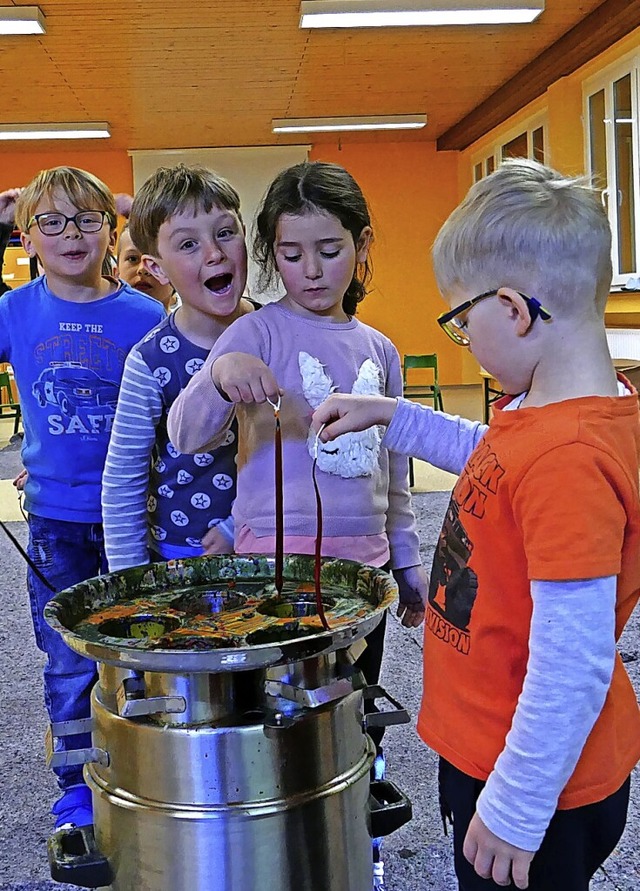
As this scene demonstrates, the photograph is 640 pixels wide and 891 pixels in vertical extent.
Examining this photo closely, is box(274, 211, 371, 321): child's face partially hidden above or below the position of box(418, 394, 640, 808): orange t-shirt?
above

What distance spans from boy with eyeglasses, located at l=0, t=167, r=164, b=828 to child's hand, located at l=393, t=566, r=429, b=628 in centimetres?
63

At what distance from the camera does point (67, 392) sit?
190 cm

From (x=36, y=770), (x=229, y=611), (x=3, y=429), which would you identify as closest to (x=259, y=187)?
(x=3, y=429)

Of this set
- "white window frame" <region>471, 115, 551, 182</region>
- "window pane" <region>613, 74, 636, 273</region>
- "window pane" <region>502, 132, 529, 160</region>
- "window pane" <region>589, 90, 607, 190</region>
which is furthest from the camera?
"window pane" <region>502, 132, 529, 160</region>

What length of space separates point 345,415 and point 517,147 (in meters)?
9.80

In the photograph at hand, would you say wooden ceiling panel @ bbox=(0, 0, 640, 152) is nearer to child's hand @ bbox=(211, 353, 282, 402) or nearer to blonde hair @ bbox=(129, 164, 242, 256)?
blonde hair @ bbox=(129, 164, 242, 256)

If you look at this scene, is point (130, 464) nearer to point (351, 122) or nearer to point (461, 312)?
point (461, 312)

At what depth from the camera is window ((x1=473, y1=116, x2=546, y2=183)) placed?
927 centimetres

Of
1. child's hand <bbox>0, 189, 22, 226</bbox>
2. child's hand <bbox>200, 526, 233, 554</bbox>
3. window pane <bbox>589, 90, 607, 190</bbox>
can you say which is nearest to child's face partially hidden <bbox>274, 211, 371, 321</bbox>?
child's hand <bbox>200, 526, 233, 554</bbox>

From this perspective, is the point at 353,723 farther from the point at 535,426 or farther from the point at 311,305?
the point at 311,305

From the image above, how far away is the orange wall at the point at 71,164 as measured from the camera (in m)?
11.7

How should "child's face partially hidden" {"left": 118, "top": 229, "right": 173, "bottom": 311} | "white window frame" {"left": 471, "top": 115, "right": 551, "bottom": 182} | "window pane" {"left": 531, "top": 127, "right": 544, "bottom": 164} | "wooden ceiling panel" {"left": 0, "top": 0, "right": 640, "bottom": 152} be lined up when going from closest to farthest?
"child's face partially hidden" {"left": 118, "top": 229, "right": 173, "bottom": 311} → "wooden ceiling panel" {"left": 0, "top": 0, "right": 640, "bottom": 152} → "white window frame" {"left": 471, "top": 115, "right": 551, "bottom": 182} → "window pane" {"left": 531, "top": 127, "right": 544, "bottom": 164}

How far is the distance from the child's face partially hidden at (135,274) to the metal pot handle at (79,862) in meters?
1.58

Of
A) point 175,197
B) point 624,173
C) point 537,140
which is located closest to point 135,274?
point 175,197
